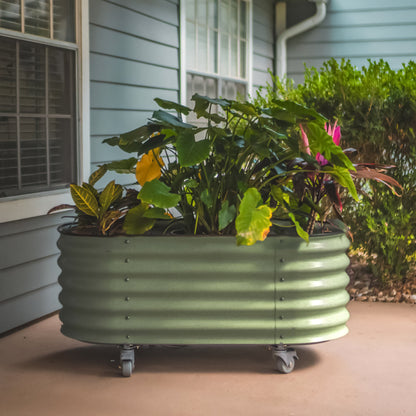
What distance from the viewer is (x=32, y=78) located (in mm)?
3938

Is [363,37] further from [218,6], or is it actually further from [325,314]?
[325,314]

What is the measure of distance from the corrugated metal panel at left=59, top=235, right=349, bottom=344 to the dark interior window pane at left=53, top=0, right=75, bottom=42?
1659mm

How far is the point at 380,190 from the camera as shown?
185 inches

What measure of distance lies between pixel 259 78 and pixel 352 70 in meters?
3.39

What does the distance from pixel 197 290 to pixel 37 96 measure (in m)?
1.67

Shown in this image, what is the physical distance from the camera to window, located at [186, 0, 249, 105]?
6.22m

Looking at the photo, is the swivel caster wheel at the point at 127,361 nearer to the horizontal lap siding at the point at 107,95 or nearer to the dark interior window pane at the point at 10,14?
the horizontal lap siding at the point at 107,95

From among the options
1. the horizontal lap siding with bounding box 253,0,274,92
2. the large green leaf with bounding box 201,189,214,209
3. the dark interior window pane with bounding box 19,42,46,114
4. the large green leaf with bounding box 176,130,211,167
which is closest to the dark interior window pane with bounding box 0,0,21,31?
the dark interior window pane with bounding box 19,42,46,114

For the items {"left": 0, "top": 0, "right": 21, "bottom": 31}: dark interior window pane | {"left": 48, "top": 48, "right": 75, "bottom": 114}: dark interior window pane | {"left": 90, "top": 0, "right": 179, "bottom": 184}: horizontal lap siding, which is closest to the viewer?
{"left": 0, "top": 0, "right": 21, "bottom": 31}: dark interior window pane

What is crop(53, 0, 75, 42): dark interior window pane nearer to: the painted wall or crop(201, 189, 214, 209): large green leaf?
the painted wall

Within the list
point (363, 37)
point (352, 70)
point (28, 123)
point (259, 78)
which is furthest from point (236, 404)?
point (363, 37)

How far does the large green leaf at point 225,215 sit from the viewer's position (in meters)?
3.01

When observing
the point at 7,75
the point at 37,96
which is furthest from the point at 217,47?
the point at 7,75

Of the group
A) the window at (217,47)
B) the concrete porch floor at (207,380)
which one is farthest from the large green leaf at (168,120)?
the window at (217,47)
